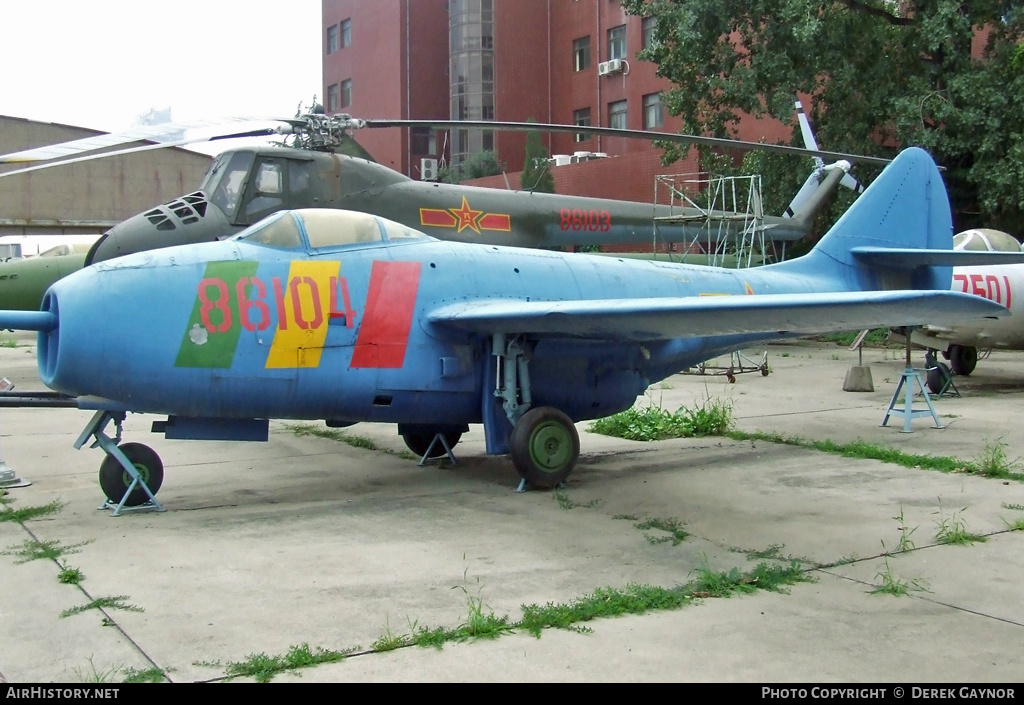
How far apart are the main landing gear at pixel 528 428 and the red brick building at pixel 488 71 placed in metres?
28.4

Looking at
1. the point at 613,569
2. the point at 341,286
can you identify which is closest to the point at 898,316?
the point at 613,569

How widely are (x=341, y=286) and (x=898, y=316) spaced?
152 inches

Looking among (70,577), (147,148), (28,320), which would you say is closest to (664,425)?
(147,148)

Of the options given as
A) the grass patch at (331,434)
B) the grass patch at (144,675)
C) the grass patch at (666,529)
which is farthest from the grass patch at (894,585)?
the grass patch at (331,434)

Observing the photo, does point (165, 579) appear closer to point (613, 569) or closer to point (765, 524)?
point (613, 569)

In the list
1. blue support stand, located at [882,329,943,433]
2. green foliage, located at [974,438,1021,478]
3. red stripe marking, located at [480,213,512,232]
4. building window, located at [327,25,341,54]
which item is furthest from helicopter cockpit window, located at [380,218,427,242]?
building window, located at [327,25,341,54]

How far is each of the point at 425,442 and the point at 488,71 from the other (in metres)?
36.3

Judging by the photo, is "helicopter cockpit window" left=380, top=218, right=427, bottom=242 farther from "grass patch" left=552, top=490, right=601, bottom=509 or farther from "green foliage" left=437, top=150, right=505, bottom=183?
"green foliage" left=437, top=150, right=505, bottom=183

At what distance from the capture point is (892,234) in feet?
34.4

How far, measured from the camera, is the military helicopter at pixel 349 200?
11.1m

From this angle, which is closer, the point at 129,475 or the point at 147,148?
the point at 129,475

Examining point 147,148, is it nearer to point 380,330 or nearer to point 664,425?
point 380,330

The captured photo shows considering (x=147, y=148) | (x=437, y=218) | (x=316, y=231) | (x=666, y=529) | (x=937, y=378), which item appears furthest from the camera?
(x=937, y=378)
